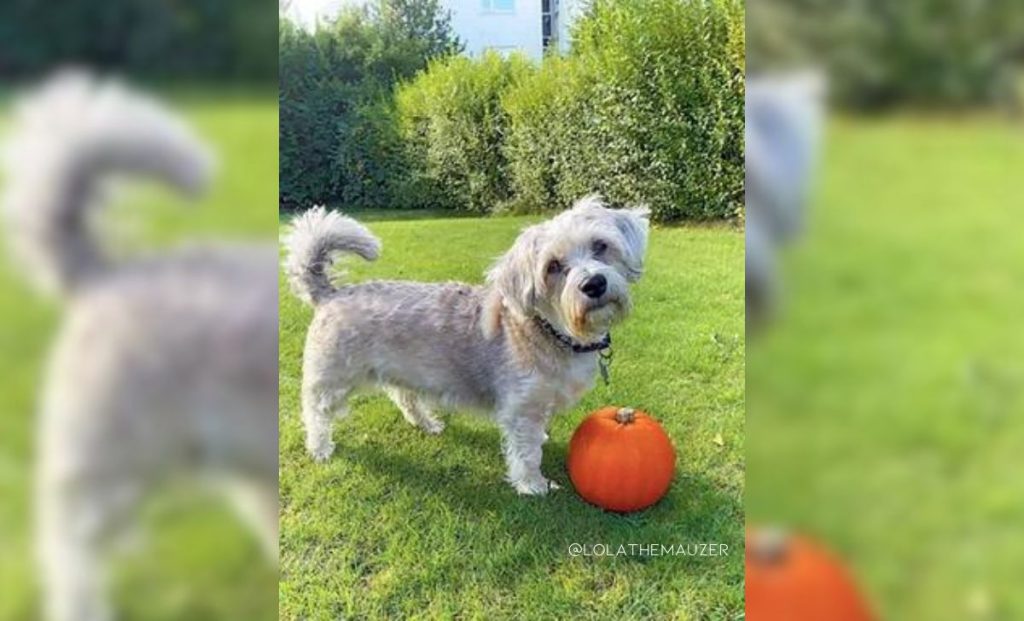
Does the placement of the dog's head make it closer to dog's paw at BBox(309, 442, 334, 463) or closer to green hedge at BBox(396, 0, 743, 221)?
green hedge at BBox(396, 0, 743, 221)

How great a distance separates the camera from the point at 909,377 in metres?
1.98

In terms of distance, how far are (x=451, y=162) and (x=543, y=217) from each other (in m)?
0.25

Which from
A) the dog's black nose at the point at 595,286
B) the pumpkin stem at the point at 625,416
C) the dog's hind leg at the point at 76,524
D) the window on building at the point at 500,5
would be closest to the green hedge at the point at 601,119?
the window on building at the point at 500,5

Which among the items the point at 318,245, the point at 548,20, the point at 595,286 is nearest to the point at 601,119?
the point at 548,20

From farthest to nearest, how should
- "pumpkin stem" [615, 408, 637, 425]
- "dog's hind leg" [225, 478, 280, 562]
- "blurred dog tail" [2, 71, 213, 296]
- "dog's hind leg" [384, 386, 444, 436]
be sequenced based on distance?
"dog's hind leg" [384, 386, 444, 436] → "pumpkin stem" [615, 408, 637, 425] → "dog's hind leg" [225, 478, 280, 562] → "blurred dog tail" [2, 71, 213, 296]

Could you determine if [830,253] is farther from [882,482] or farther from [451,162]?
[451,162]

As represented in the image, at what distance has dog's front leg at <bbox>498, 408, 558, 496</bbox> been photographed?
7.37 feet

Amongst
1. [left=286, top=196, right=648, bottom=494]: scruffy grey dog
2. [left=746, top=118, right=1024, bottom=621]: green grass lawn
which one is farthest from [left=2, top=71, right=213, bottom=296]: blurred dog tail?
[left=746, top=118, right=1024, bottom=621]: green grass lawn

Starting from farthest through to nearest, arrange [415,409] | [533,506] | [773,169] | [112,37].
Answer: [415,409]
[533,506]
[773,169]
[112,37]

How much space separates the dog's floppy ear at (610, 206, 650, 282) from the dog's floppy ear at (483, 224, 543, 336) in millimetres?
181

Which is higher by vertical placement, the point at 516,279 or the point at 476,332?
the point at 516,279

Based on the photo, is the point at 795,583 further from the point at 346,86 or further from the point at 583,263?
the point at 346,86

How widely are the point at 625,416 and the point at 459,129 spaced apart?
0.76 metres

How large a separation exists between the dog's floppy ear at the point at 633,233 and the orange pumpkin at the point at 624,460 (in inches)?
13.0
